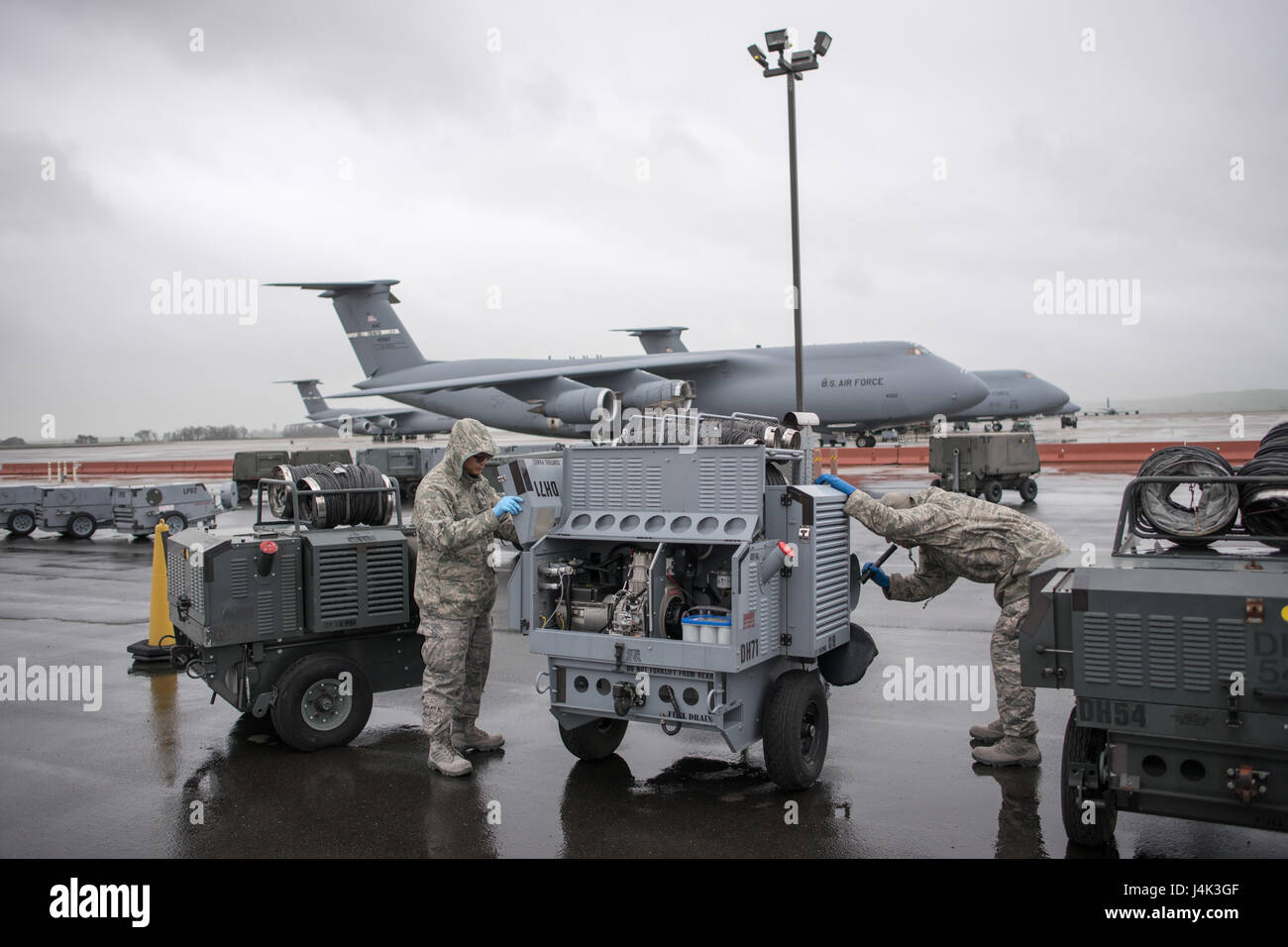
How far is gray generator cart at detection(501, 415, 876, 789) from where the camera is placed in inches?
192

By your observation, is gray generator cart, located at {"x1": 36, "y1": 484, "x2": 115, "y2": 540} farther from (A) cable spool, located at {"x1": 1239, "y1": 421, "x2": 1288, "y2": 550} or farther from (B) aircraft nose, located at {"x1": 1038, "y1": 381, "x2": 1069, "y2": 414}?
(B) aircraft nose, located at {"x1": 1038, "y1": 381, "x2": 1069, "y2": 414}

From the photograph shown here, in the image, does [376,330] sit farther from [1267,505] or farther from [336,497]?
[1267,505]

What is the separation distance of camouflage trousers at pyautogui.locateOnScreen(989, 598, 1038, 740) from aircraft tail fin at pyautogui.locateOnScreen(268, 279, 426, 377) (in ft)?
108

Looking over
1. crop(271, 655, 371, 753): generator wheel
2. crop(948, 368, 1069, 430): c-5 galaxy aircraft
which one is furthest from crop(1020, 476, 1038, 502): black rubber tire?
crop(948, 368, 1069, 430): c-5 galaxy aircraft

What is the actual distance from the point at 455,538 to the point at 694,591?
1.47 meters

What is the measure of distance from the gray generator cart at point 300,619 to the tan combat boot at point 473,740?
2.32ft

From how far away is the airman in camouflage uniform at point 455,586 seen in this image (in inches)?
218

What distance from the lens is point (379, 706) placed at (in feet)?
23.4

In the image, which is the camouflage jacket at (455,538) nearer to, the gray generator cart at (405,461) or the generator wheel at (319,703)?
the generator wheel at (319,703)

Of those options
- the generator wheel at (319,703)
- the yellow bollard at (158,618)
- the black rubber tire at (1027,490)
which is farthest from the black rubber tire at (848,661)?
the black rubber tire at (1027,490)

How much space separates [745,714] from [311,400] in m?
60.9

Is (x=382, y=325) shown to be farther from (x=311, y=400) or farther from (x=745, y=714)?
(x=745, y=714)

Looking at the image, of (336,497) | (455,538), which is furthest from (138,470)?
(455,538)
